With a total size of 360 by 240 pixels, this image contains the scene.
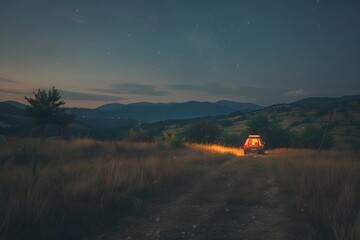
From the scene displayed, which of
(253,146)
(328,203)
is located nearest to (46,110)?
(253,146)

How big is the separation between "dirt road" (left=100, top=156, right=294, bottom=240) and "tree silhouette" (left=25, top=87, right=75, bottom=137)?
2163 centimetres

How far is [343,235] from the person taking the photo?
409 cm

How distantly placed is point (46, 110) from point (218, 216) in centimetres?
2423

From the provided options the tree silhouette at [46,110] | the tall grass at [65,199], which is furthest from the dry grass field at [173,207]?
the tree silhouette at [46,110]

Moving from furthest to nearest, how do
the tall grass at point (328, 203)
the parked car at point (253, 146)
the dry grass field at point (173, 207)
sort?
the parked car at point (253, 146) < the dry grass field at point (173, 207) < the tall grass at point (328, 203)

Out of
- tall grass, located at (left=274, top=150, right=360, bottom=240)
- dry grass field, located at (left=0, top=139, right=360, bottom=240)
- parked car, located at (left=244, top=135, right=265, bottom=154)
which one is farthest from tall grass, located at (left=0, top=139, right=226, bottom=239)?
parked car, located at (left=244, top=135, right=265, bottom=154)

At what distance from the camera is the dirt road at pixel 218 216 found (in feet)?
15.2

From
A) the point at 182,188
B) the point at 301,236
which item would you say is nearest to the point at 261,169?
the point at 182,188

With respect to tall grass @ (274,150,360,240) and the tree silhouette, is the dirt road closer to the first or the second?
tall grass @ (274,150,360,240)

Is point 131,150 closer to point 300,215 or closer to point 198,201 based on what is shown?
point 198,201

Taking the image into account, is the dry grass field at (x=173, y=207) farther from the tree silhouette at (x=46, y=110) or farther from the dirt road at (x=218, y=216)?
the tree silhouette at (x=46, y=110)

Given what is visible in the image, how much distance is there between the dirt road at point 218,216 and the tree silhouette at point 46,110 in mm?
21628

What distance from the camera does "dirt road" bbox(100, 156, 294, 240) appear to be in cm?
464

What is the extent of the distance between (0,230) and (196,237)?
117 inches
